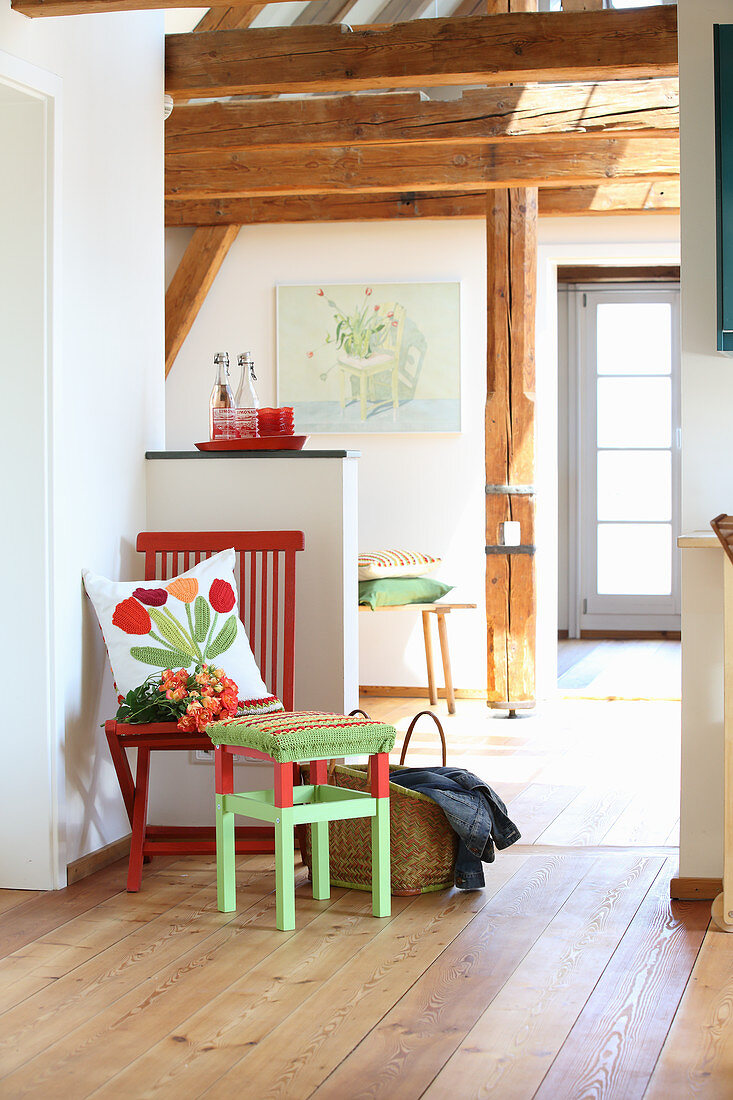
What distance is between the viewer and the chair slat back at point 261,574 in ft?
11.7

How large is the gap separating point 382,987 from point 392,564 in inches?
140

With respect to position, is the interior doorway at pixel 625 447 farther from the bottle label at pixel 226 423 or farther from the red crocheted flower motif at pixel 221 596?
the red crocheted flower motif at pixel 221 596

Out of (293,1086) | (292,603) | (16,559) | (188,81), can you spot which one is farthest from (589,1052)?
(188,81)

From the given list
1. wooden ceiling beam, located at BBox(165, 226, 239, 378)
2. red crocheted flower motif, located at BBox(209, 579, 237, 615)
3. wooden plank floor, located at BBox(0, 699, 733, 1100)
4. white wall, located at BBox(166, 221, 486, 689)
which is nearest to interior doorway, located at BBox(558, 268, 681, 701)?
white wall, located at BBox(166, 221, 486, 689)

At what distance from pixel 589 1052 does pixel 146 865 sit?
169 centimetres

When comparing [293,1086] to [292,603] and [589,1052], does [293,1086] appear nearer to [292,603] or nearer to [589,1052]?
[589,1052]

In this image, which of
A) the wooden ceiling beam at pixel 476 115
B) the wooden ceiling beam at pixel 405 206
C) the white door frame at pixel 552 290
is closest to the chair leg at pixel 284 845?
the wooden ceiling beam at pixel 476 115

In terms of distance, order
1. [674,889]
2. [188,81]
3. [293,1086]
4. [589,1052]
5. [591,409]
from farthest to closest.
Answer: [591,409] → [188,81] → [674,889] → [589,1052] → [293,1086]

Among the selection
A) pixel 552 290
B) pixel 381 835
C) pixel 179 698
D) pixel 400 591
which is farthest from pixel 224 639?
pixel 552 290

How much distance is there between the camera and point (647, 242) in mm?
6309

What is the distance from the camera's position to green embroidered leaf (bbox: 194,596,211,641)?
11.2 feet

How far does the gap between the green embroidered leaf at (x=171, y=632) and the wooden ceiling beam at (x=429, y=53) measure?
1941mm

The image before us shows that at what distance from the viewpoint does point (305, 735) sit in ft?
9.48

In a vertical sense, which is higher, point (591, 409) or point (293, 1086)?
point (591, 409)
